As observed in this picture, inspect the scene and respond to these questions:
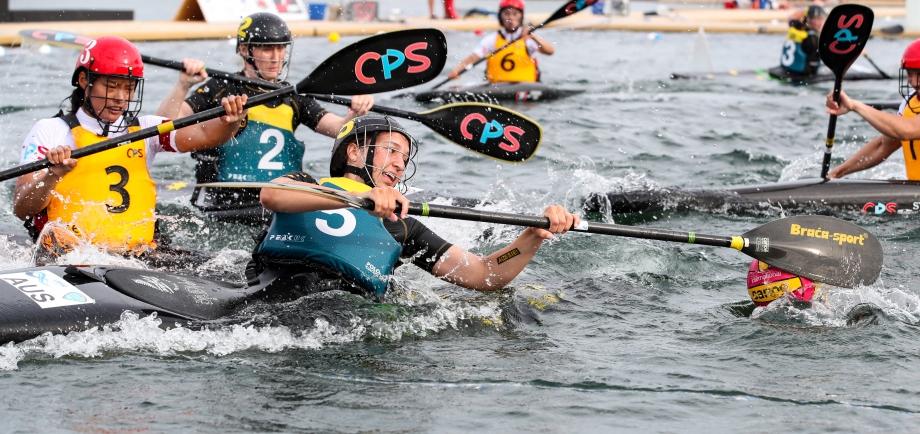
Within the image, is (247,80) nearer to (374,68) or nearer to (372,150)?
(374,68)

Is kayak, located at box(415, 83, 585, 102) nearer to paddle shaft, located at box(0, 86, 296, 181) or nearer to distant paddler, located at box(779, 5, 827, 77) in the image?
distant paddler, located at box(779, 5, 827, 77)

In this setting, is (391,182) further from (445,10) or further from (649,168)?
(445,10)

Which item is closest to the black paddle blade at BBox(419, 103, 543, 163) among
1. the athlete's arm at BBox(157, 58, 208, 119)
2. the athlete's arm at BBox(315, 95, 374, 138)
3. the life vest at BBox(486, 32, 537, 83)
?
the athlete's arm at BBox(315, 95, 374, 138)

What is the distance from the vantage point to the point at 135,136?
491 centimetres

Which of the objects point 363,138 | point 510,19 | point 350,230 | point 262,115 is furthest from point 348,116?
point 510,19

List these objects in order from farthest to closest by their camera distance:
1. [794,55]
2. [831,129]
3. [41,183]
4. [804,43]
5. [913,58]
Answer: [794,55] < [804,43] < [831,129] < [913,58] < [41,183]

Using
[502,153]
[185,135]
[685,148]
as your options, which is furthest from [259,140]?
[685,148]

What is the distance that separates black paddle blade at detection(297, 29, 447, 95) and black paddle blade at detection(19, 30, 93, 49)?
2.11m

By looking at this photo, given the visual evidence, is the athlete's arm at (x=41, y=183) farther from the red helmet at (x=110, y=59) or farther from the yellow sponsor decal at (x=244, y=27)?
the yellow sponsor decal at (x=244, y=27)

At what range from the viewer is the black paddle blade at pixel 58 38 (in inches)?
271

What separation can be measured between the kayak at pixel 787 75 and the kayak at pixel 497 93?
2.99 meters

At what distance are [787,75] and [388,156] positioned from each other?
11314 millimetres

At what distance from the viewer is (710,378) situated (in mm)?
4172

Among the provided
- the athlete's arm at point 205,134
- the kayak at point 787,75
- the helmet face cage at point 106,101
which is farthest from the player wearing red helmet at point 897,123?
the kayak at point 787,75
